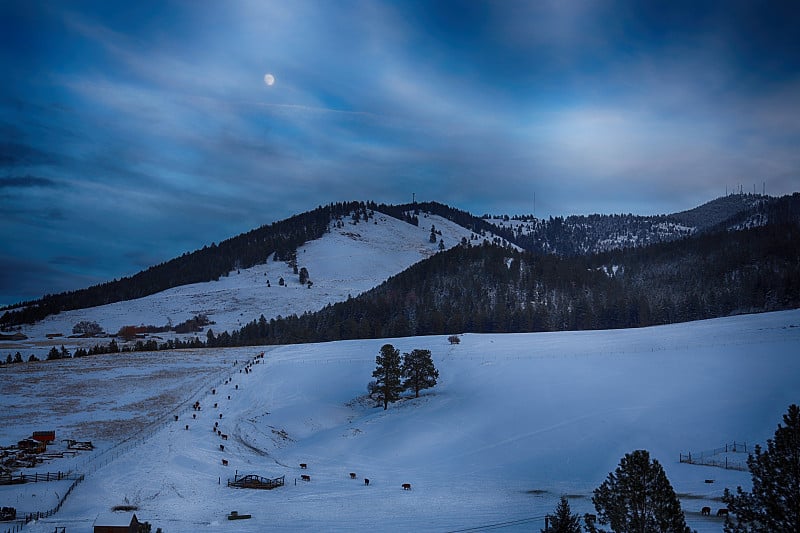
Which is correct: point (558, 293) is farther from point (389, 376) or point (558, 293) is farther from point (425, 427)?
point (425, 427)

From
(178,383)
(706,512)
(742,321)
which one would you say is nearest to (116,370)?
(178,383)

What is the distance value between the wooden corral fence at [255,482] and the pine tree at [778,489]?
102 ft

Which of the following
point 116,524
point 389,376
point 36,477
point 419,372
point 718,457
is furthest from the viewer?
point 419,372

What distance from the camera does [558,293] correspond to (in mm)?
144500

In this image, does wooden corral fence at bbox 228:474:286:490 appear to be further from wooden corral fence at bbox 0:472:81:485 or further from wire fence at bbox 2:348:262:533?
→ wooden corral fence at bbox 0:472:81:485

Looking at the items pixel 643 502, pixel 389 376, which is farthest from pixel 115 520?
pixel 389 376

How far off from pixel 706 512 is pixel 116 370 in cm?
7651

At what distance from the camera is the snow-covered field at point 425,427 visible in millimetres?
34219

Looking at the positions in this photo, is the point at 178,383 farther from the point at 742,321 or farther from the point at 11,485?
the point at 742,321

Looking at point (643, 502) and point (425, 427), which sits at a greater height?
point (643, 502)

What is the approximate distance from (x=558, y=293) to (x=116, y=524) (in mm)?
128578

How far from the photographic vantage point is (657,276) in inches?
6762

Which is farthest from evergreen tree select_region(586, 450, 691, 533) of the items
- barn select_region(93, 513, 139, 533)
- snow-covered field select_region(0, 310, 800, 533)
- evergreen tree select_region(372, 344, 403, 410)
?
evergreen tree select_region(372, 344, 403, 410)

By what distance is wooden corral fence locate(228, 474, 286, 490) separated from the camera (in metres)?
39.7
